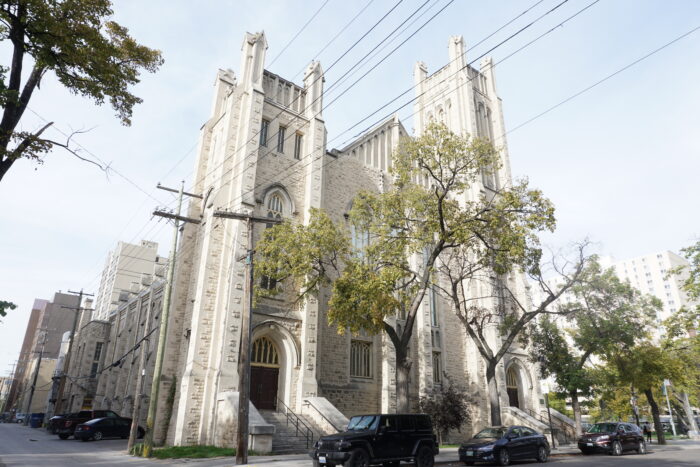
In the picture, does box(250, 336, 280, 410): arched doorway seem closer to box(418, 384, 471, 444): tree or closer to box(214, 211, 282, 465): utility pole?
box(214, 211, 282, 465): utility pole

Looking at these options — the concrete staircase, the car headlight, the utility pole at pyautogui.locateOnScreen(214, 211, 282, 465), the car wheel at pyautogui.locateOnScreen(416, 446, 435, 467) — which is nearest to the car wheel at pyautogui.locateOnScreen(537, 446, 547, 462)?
the car wheel at pyautogui.locateOnScreen(416, 446, 435, 467)

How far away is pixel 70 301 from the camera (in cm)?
9194

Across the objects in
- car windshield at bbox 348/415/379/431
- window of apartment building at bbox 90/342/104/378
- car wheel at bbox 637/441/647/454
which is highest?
window of apartment building at bbox 90/342/104/378

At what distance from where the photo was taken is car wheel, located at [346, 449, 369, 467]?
11578 mm

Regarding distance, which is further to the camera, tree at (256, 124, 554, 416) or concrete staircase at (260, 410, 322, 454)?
concrete staircase at (260, 410, 322, 454)

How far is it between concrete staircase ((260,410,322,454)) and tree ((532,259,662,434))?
12.9 metres

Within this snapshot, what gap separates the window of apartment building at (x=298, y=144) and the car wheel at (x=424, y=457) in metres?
17.0

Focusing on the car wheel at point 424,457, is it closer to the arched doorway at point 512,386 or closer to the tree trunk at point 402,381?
the tree trunk at point 402,381

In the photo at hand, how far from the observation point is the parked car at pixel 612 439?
782 inches

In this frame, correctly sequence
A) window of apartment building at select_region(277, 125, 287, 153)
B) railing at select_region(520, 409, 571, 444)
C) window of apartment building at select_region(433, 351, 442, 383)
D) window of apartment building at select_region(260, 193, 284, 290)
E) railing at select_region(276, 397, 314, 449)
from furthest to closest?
1. window of apartment building at select_region(433, 351, 442, 383)
2. railing at select_region(520, 409, 571, 444)
3. window of apartment building at select_region(277, 125, 287, 153)
4. window of apartment building at select_region(260, 193, 284, 290)
5. railing at select_region(276, 397, 314, 449)

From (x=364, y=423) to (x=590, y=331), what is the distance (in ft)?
57.4

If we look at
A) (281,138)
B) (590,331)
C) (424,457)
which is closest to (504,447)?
(424,457)

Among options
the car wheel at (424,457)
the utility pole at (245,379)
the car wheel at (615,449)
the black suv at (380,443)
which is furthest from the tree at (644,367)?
the utility pole at (245,379)

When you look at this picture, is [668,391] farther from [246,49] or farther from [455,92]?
[246,49]
